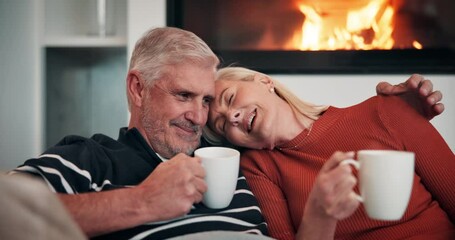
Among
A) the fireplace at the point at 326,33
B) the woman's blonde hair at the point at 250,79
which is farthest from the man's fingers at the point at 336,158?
the fireplace at the point at 326,33

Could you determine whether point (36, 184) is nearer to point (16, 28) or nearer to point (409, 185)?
point (409, 185)

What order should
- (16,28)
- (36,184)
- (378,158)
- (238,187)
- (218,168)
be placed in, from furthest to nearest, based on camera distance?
(16,28) → (238,187) → (218,168) → (378,158) → (36,184)

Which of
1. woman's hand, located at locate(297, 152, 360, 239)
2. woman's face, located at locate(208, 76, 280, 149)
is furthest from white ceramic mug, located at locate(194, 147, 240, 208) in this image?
woman's face, located at locate(208, 76, 280, 149)

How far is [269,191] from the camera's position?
3.72 feet

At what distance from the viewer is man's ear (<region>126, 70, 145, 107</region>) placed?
118cm

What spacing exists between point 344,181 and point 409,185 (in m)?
0.09

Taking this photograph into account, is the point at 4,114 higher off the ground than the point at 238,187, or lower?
lower

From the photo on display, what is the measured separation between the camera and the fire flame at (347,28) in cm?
216

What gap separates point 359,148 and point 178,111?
17.2 inches

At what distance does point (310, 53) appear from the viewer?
2.14 m

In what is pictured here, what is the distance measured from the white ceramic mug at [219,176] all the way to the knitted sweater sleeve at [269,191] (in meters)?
0.20

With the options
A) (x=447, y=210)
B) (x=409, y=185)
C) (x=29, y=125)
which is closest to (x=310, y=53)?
(x=447, y=210)

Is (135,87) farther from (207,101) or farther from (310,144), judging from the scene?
(310,144)

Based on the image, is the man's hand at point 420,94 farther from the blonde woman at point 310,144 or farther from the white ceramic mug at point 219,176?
the white ceramic mug at point 219,176
